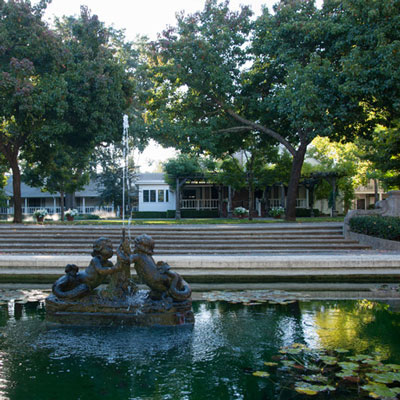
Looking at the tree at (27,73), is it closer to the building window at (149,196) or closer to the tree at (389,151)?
the tree at (389,151)

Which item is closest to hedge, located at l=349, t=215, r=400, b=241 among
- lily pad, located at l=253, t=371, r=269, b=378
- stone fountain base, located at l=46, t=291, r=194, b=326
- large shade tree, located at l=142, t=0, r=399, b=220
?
large shade tree, located at l=142, t=0, r=399, b=220

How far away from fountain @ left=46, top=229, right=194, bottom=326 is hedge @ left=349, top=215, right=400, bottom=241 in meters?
10.4

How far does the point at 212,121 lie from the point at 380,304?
14994 mm

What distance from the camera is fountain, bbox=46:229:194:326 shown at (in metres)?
5.89

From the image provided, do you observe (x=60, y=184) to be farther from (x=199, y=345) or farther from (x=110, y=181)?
(x=199, y=345)

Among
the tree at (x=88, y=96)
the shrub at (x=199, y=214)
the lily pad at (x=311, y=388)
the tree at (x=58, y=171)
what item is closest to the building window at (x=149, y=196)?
the shrub at (x=199, y=214)

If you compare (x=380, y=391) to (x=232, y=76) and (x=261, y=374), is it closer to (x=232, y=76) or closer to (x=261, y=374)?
(x=261, y=374)

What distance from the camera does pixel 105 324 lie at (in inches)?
233

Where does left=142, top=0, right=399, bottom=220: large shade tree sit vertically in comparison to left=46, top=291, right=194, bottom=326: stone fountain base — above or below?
above

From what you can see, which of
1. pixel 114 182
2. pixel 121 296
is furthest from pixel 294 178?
pixel 114 182

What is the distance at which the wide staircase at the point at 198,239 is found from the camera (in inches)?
550

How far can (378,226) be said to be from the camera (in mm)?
14391

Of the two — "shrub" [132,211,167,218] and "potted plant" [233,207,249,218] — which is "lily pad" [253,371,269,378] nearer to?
"potted plant" [233,207,249,218]

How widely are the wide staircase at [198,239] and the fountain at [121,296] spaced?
24.0ft
